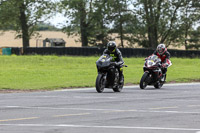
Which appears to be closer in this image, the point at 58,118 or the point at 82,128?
the point at 82,128

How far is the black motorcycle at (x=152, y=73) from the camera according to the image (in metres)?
21.5

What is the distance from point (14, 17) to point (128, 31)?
14.1 meters

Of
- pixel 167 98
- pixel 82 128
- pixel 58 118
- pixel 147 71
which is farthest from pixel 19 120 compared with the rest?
pixel 147 71

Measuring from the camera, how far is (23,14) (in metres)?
70.1

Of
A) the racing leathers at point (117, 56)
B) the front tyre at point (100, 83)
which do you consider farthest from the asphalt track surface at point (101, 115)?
the racing leathers at point (117, 56)

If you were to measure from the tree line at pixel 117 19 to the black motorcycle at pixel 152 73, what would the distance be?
4088 centimetres

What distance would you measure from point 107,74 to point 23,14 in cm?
5161

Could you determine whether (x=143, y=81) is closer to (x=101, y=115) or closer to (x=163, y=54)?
(x=163, y=54)

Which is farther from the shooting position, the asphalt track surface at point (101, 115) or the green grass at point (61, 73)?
the green grass at point (61, 73)

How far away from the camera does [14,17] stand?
66938 millimetres

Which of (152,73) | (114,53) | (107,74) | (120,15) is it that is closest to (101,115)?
(107,74)

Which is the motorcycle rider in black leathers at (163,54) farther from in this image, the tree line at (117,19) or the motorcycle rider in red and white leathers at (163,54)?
the tree line at (117,19)

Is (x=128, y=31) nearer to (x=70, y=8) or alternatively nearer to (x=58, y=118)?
(x=70, y=8)

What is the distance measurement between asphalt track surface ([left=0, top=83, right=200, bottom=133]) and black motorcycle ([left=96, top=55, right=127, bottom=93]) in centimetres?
251
